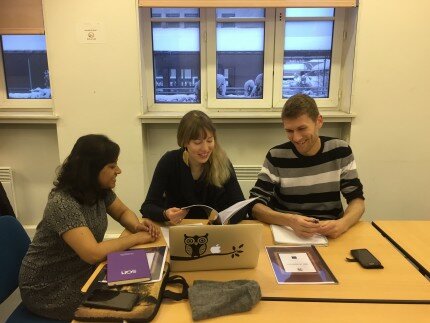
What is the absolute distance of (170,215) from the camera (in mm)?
1664

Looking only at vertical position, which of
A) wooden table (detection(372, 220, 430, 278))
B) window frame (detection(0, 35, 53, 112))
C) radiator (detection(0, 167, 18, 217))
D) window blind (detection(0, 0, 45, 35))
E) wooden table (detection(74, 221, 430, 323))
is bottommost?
radiator (detection(0, 167, 18, 217))

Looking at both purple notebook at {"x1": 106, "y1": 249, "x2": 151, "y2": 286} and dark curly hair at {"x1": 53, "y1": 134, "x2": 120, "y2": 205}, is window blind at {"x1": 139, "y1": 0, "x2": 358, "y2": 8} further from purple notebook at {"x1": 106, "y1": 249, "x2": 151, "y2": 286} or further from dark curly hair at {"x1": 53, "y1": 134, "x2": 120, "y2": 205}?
purple notebook at {"x1": 106, "y1": 249, "x2": 151, "y2": 286}

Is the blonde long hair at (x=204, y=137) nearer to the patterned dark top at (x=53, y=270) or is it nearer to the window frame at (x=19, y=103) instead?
the patterned dark top at (x=53, y=270)

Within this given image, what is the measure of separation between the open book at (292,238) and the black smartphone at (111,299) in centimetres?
68

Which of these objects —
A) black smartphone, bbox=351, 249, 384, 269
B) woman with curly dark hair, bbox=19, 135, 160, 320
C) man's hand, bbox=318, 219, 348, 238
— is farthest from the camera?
man's hand, bbox=318, 219, 348, 238

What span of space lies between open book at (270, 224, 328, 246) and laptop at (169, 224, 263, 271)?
27 cm

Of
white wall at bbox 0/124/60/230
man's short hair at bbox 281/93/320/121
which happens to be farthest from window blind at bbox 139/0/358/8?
white wall at bbox 0/124/60/230

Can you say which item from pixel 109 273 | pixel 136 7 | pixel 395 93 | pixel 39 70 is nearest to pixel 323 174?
pixel 109 273

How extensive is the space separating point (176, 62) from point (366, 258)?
2152mm

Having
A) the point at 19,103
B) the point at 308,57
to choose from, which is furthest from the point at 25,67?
the point at 308,57

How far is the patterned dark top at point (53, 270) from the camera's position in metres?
1.42

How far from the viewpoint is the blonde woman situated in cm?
181

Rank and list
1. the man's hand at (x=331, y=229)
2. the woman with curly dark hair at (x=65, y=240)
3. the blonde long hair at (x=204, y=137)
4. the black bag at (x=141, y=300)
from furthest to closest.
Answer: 1. the blonde long hair at (x=204, y=137)
2. the man's hand at (x=331, y=229)
3. the woman with curly dark hair at (x=65, y=240)
4. the black bag at (x=141, y=300)

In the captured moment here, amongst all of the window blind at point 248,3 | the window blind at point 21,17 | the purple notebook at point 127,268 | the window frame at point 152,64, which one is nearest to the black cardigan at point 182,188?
the purple notebook at point 127,268
